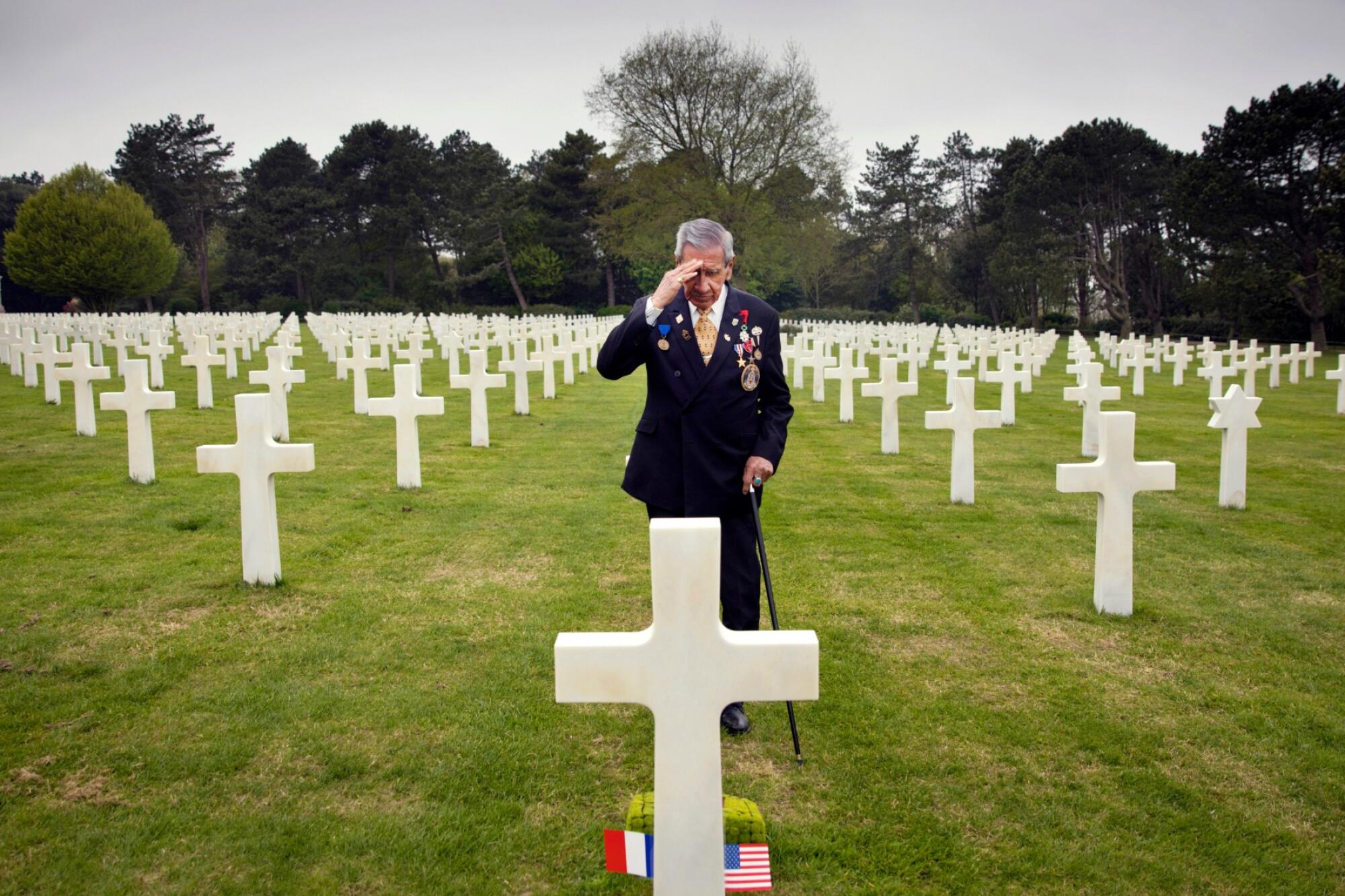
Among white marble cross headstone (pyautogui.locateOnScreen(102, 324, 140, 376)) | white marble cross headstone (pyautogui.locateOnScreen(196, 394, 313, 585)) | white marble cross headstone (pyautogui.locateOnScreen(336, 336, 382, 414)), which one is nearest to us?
white marble cross headstone (pyautogui.locateOnScreen(196, 394, 313, 585))

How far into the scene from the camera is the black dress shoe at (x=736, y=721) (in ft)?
12.2

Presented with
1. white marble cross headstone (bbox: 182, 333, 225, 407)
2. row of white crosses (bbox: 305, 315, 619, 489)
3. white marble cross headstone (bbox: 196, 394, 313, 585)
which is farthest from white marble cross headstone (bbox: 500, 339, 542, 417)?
white marble cross headstone (bbox: 196, 394, 313, 585)

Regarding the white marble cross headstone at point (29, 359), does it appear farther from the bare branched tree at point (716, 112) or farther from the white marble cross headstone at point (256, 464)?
the bare branched tree at point (716, 112)

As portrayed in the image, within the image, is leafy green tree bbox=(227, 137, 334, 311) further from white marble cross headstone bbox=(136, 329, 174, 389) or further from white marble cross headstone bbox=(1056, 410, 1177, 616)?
white marble cross headstone bbox=(1056, 410, 1177, 616)

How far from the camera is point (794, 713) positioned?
12.8 feet

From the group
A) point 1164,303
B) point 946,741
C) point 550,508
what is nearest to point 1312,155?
point 1164,303

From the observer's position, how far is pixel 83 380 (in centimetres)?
1066

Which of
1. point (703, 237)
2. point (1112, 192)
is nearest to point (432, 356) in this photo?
point (703, 237)

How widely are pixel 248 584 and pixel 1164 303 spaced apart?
4963 cm

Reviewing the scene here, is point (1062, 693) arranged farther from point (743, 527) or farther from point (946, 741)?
point (743, 527)

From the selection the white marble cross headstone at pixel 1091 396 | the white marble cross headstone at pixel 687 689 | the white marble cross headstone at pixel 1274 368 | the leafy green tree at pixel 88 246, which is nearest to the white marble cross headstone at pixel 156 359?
the white marble cross headstone at pixel 1091 396

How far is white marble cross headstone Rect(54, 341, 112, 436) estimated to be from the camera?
10602 mm

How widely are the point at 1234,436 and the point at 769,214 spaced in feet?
109

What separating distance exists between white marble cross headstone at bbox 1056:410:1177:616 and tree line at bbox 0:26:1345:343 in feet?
95.4
